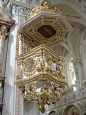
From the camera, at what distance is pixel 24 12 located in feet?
24.2

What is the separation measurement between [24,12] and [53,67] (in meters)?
3.28

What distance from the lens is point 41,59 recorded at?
522cm

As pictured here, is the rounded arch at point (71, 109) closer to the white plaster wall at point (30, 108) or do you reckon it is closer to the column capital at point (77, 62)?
the column capital at point (77, 62)

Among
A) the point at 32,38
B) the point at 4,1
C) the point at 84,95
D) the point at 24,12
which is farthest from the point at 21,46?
the point at 84,95

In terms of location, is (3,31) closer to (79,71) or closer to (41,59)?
(41,59)

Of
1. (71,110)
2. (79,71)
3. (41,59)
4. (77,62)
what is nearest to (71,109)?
(71,110)

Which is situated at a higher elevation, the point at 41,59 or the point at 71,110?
the point at 41,59

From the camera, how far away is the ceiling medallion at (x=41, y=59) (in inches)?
200

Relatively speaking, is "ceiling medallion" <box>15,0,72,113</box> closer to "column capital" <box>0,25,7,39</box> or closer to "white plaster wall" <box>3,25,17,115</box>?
"white plaster wall" <box>3,25,17,115</box>

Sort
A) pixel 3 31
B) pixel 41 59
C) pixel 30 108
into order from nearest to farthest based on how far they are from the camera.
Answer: pixel 41 59 → pixel 30 108 → pixel 3 31

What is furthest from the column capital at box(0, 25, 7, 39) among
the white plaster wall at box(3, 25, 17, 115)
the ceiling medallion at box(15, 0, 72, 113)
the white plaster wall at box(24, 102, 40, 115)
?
the white plaster wall at box(24, 102, 40, 115)

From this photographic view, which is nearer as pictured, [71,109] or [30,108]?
[30,108]

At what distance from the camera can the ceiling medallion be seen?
5.09 metres

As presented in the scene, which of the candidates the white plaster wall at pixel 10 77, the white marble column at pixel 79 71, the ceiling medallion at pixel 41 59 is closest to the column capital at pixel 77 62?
the white marble column at pixel 79 71
